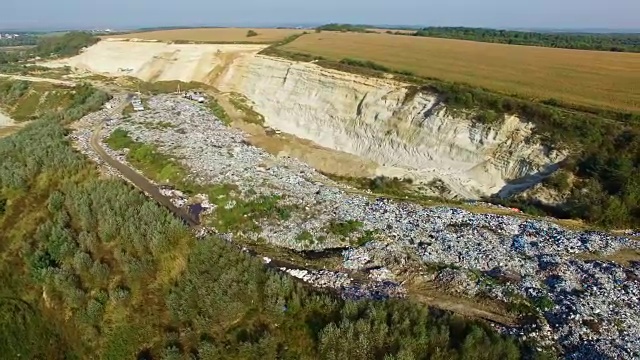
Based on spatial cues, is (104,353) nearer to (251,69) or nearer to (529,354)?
(529,354)

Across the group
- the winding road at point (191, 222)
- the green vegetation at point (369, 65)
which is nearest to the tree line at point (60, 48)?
the winding road at point (191, 222)

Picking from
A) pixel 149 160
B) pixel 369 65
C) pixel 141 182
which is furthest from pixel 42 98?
pixel 369 65

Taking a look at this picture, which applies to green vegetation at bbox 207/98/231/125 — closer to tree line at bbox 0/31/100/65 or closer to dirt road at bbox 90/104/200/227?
dirt road at bbox 90/104/200/227

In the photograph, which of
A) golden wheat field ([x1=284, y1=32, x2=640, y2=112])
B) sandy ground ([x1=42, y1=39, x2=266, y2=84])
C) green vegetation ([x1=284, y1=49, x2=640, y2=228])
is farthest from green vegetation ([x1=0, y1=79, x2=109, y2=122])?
green vegetation ([x1=284, y1=49, x2=640, y2=228])

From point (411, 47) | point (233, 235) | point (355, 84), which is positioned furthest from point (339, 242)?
point (411, 47)

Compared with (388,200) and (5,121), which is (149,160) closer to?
(388,200)

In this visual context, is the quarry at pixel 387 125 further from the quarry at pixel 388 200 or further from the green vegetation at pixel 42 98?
the green vegetation at pixel 42 98
